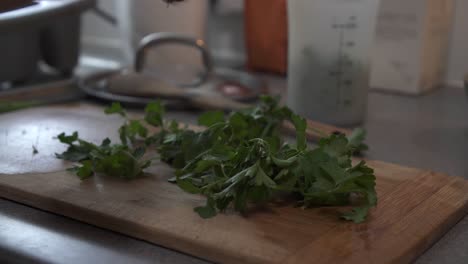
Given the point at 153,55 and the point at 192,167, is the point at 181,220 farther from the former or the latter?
the point at 153,55

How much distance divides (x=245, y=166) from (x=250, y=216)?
51 millimetres

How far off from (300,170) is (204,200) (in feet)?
0.32

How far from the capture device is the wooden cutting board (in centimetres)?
56

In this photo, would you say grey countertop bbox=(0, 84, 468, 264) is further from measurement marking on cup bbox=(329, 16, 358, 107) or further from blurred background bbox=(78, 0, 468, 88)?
blurred background bbox=(78, 0, 468, 88)

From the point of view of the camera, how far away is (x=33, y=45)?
1.31m

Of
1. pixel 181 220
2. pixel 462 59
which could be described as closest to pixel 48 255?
pixel 181 220

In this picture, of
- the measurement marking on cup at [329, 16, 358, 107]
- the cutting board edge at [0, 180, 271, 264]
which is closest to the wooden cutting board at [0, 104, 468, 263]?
the cutting board edge at [0, 180, 271, 264]

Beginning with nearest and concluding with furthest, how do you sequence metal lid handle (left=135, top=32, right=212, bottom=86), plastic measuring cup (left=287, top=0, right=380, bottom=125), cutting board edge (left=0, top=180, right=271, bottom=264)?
cutting board edge (left=0, top=180, right=271, bottom=264) → plastic measuring cup (left=287, top=0, right=380, bottom=125) → metal lid handle (left=135, top=32, right=212, bottom=86)

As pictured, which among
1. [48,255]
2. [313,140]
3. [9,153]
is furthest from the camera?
[313,140]

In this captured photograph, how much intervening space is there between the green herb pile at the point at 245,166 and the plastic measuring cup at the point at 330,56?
0.23 metres

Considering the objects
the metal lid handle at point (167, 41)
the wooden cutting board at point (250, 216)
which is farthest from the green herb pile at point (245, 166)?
the metal lid handle at point (167, 41)

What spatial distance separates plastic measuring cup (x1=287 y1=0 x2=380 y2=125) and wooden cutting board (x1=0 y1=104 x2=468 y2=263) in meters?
0.24

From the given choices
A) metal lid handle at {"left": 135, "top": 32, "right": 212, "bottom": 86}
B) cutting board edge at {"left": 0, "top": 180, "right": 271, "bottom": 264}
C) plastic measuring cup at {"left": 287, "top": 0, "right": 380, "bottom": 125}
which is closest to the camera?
cutting board edge at {"left": 0, "top": 180, "right": 271, "bottom": 264}

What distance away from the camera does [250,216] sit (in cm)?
63
